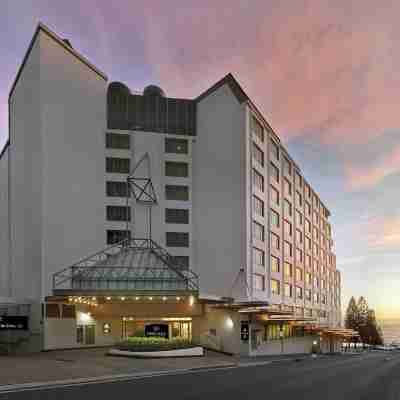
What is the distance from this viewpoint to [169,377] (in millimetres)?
28453

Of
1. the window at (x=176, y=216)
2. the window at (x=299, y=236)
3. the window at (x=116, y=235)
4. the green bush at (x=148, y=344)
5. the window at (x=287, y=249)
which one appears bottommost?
the green bush at (x=148, y=344)

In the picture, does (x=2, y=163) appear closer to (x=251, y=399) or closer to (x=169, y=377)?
(x=169, y=377)

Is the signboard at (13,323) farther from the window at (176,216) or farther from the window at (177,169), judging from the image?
the window at (177,169)

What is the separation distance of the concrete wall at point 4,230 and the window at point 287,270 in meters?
37.0

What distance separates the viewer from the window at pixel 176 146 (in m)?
66.1

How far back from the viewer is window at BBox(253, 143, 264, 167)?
66.8 meters

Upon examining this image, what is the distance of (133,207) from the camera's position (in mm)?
63312

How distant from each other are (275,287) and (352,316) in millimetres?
117247

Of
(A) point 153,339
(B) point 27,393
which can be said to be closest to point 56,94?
(A) point 153,339

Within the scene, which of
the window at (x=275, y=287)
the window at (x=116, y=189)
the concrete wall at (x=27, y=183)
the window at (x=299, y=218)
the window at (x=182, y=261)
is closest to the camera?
the concrete wall at (x=27, y=183)

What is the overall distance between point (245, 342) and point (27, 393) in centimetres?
3829

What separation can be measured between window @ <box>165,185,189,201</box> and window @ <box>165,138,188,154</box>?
438 cm

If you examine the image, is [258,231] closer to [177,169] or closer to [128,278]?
[177,169]

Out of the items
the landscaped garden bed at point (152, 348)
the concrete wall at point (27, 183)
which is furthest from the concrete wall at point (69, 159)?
the landscaped garden bed at point (152, 348)
